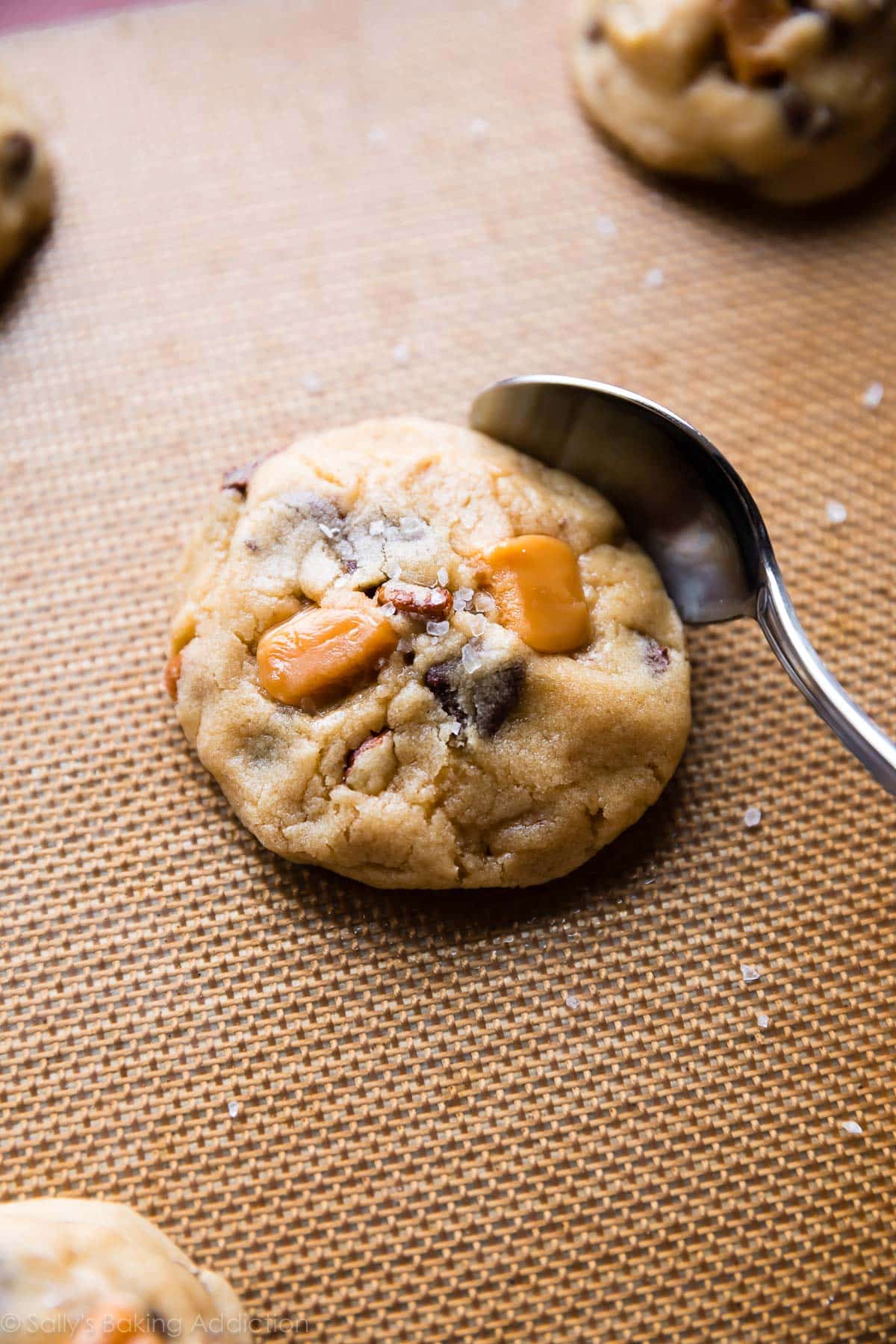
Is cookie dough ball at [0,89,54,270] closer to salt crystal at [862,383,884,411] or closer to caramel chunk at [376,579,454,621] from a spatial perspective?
caramel chunk at [376,579,454,621]

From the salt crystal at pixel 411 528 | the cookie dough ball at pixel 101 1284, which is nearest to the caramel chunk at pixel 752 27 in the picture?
the salt crystal at pixel 411 528

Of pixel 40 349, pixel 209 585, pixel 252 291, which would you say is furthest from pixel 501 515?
pixel 40 349

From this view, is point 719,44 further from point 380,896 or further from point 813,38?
point 380,896

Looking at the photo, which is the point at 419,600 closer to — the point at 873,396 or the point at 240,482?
the point at 240,482

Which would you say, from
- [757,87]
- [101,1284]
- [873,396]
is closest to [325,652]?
[101,1284]

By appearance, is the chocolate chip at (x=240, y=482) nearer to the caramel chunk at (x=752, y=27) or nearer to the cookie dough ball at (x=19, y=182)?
the cookie dough ball at (x=19, y=182)
